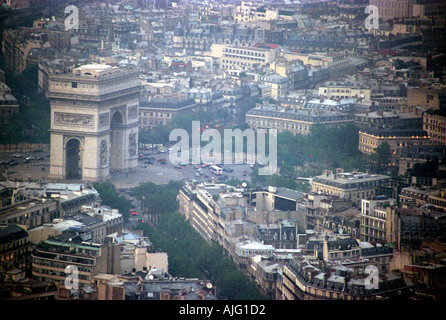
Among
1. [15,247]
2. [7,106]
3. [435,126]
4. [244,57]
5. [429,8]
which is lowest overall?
[15,247]

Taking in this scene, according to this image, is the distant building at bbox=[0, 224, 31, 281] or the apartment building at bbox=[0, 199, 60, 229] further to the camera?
the apartment building at bbox=[0, 199, 60, 229]

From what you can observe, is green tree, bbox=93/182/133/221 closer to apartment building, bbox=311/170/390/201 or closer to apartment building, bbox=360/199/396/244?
apartment building, bbox=311/170/390/201

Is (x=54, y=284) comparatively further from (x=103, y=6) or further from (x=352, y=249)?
(x=103, y=6)

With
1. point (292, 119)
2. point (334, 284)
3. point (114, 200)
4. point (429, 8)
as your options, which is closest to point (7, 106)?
point (292, 119)

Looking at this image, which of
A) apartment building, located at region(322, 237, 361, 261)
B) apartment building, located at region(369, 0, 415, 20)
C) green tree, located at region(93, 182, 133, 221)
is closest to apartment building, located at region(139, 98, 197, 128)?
green tree, located at region(93, 182, 133, 221)

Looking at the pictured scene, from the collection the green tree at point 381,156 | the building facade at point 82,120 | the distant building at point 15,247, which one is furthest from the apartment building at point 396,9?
the distant building at point 15,247

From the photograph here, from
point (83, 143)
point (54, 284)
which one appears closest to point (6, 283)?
point (54, 284)

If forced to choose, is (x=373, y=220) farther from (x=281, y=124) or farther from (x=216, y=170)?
(x=281, y=124)
